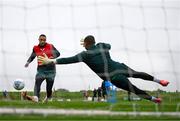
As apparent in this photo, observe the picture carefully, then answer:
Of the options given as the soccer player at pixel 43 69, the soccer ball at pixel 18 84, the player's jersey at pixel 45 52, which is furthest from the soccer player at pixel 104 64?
the soccer ball at pixel 18 84

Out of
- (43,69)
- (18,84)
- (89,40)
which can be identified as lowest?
(18,84)

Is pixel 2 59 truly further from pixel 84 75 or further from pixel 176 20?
pixel 176 20

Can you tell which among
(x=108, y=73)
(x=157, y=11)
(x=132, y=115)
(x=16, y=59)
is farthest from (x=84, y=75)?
(x=132, y=115)

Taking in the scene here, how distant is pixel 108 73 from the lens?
9719mm

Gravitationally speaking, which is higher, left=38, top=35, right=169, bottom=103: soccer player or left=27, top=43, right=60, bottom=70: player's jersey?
left=27, top=43, right=60, bottom=70: player's jersey

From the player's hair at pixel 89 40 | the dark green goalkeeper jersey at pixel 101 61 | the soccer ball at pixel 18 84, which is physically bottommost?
the soccer ball at pixel 18 84

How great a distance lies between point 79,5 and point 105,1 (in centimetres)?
50

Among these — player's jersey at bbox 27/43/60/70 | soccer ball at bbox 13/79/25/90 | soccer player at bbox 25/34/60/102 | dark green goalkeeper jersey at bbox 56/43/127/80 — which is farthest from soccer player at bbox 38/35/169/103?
soccer ball at bbox 13/79/25/90

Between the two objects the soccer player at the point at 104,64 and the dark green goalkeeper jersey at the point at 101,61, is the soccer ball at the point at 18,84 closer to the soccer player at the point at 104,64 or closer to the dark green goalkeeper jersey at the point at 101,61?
the soccer player at the point at 104,64

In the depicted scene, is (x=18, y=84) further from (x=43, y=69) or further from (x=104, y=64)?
(x=104, y=64)

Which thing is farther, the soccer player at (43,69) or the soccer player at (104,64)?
the soccer player at (43,69)

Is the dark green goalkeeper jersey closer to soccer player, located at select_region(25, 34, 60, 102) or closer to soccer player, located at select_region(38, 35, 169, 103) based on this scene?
soccer player, located at select_region(38, 35, 169, 103)

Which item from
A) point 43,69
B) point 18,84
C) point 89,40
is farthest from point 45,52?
point 89,40

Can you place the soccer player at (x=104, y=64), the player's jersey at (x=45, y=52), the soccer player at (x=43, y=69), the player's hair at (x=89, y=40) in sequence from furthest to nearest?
1. the soccer player at (x=43, y=69)
2. the player's jersey at (x=45, y=52)
3. the player's hair at (x=89, y=40)
4. the soccer player at (x=104, y=64)
